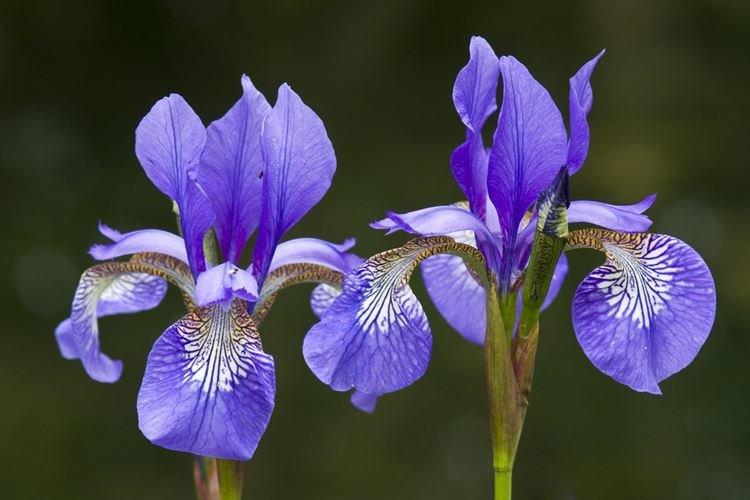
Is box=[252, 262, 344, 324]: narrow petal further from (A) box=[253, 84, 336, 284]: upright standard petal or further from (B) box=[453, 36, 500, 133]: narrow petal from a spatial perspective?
(B) box=[453, 36, 500, 133]: narrow petal

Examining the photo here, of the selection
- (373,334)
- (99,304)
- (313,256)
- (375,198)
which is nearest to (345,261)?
(313,256)

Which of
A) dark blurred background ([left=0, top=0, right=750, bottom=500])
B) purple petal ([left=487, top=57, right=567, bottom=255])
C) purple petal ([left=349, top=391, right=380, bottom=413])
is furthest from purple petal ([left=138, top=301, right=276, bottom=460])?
dark blurred background ([left=0, top=0, right=750, bottom=500])

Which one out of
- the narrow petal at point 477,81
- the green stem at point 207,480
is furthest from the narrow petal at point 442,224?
the green stem at point 207,480

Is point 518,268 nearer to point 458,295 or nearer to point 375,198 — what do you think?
point 458,295

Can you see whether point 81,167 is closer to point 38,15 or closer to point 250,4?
point 38,15

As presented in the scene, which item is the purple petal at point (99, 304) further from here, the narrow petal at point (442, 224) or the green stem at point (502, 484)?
the green stem at point (502, 484)

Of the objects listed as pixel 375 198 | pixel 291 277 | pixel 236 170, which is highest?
pixel 375 198
